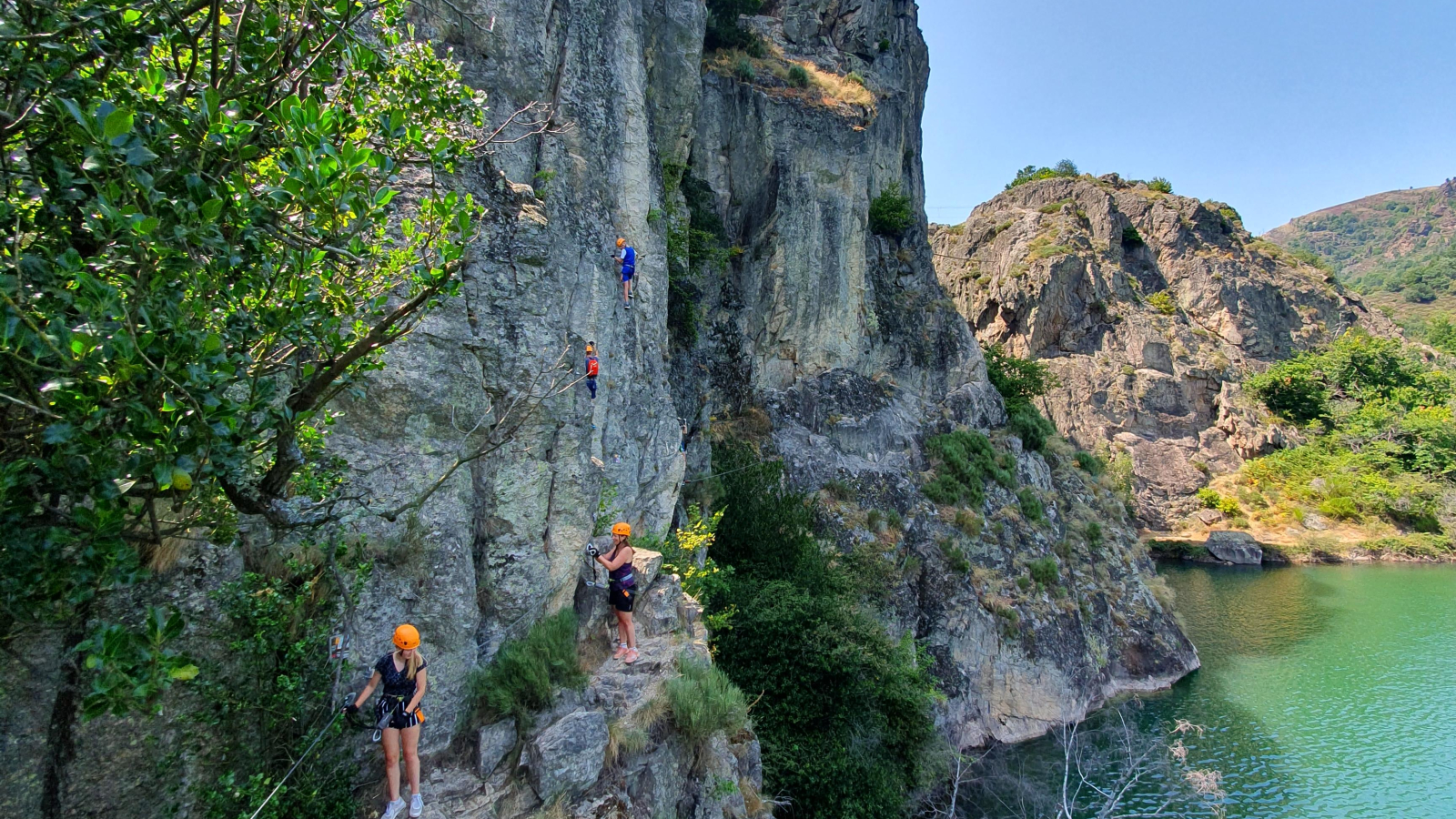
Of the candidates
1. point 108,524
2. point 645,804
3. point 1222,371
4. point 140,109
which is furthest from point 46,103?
point 1222,371

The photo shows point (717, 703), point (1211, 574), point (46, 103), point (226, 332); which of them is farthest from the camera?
point (1211, 574)

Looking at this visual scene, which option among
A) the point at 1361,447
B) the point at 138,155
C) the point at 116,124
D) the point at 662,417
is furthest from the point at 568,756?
the point at 1361,447

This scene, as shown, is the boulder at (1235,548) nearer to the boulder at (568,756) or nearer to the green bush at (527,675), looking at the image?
the green bush at (527,675)

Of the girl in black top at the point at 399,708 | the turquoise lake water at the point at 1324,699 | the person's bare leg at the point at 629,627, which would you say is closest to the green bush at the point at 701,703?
the person's bare leg at the point at 629,627

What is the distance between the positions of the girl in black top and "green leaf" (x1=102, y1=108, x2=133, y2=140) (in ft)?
13.5

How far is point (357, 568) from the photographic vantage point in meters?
5.78

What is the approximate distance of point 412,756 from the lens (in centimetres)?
539

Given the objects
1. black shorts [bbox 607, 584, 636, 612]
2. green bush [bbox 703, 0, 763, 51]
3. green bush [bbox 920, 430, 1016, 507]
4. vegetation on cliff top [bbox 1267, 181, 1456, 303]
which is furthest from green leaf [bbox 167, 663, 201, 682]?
vegetation on cliff top [bbox 1267, 181, 1456, 303]

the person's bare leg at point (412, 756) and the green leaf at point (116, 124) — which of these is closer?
the green leaf at point (116, 124)

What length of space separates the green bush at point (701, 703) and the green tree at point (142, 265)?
5.32 m

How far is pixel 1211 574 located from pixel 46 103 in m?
Answer: 41.1

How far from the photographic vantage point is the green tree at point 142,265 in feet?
7.98

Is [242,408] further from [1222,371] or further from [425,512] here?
[1222,371]

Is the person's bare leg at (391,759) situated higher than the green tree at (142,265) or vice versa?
the green tree at (142,265)
